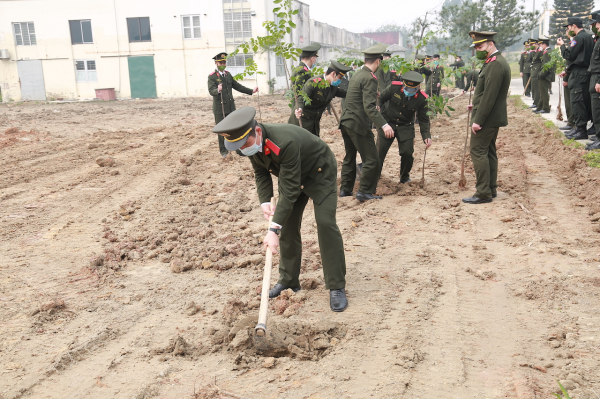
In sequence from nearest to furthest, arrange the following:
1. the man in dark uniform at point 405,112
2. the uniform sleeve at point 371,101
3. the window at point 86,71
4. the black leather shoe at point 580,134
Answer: the uniform sleeve at point 371,101 < the man in dark uniform at point 405,112 < the black leather shoe at point 580,134 < the window at point 86,71

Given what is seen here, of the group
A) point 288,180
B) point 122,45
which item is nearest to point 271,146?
point 288,180

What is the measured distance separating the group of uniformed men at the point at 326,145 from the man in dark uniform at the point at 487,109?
12 millimetres

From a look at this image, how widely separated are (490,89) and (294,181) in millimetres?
3631

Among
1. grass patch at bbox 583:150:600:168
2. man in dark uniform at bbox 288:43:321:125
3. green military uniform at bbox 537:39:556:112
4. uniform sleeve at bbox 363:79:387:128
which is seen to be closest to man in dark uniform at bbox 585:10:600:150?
grass patch at bbox 583:150:600:168

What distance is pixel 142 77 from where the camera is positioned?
31.0 metres

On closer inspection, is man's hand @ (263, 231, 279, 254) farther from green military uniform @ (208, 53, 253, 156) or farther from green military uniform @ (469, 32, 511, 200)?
green military uniform @ (208, 53, 253, 156)

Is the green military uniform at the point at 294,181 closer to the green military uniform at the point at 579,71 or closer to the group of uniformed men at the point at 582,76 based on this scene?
the group of uniformed men at the point at 582,76

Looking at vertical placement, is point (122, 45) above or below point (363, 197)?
above

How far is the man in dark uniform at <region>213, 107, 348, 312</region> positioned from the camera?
3.68m

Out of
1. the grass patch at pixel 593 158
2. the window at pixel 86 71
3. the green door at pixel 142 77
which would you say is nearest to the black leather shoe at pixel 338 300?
the grass patch at pixel 593 158

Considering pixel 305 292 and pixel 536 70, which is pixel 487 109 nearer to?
pixel 305 292

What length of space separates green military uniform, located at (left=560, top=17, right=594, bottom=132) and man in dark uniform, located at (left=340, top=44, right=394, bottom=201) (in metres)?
4.66

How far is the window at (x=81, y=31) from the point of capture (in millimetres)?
30688

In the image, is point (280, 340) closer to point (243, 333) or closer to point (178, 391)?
point (243, 333)
